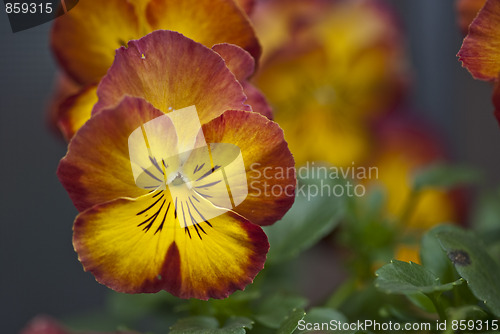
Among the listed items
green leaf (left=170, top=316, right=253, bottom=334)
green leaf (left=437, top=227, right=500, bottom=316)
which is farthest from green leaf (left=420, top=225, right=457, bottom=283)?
green leaf (left=170, top=316, right=253, bottom=334)

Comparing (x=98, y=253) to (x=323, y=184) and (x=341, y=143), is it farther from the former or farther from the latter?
(x=341, y=143)

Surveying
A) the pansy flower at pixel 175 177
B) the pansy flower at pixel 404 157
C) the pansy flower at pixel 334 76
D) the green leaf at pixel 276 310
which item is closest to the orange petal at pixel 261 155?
the pansy flower at pixel 175 177

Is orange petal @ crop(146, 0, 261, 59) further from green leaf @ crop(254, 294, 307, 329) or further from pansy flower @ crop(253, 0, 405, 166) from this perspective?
pansy flower @ crop(253, 0, 405, 166)

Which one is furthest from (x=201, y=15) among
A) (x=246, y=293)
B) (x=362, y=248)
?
(x=362, y=248)

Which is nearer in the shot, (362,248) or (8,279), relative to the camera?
(362,248)

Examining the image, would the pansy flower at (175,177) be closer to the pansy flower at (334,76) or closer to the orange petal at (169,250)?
the orange petal at (169,250)

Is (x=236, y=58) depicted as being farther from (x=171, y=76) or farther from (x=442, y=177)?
(x=442, y=177)
